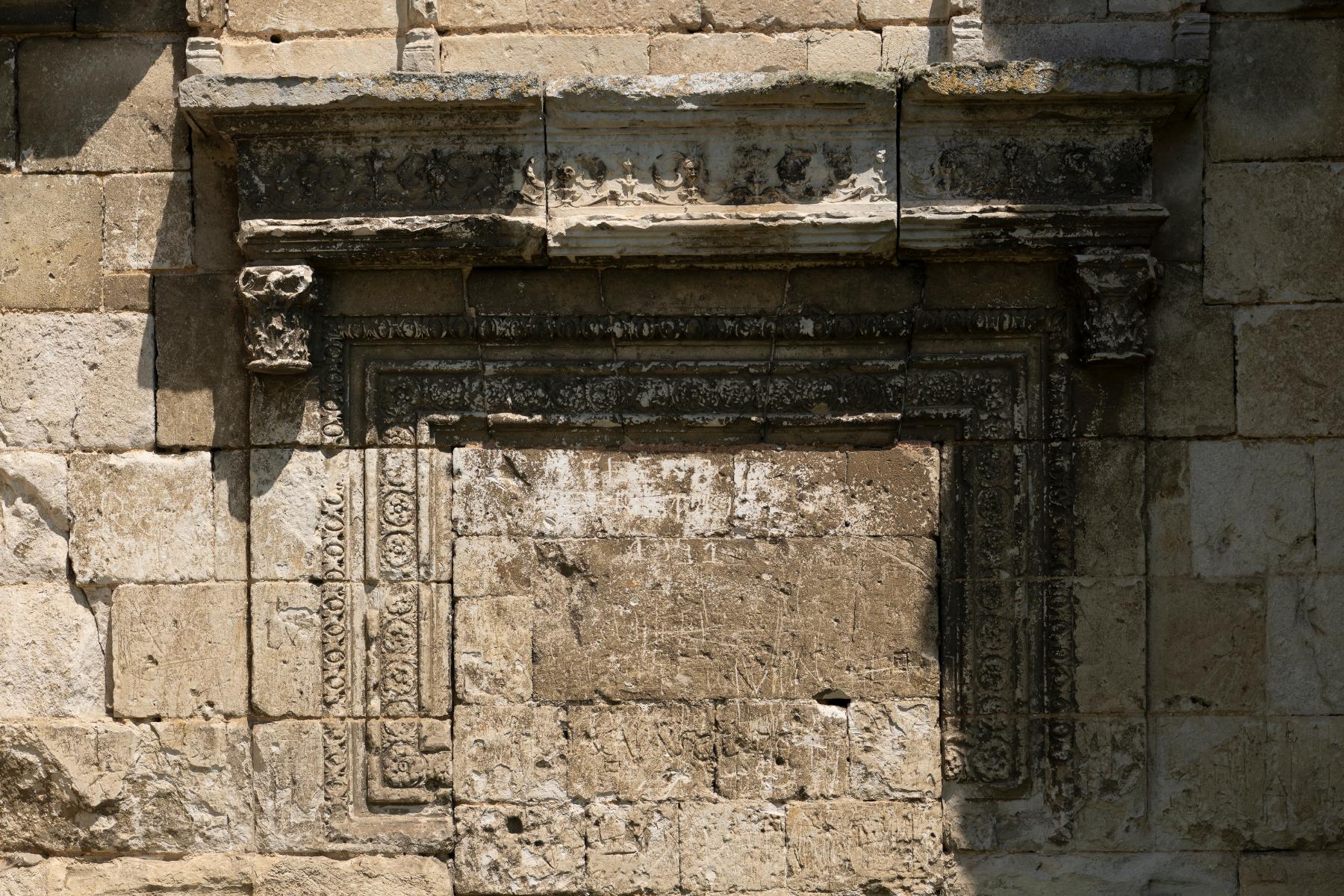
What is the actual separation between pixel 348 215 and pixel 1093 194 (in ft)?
8.78

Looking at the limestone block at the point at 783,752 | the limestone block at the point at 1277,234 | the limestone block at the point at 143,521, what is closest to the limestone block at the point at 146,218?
the limestone block at the point at 143,521

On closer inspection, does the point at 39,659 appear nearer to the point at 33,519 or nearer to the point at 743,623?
the point at 33,519

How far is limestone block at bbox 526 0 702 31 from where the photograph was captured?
15.7 feet

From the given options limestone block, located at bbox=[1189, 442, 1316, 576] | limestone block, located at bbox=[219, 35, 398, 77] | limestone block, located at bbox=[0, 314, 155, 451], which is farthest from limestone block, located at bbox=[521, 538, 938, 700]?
limestone block, located at bbox=[219, 35, 398, 77]

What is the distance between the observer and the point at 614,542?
481 centimetres

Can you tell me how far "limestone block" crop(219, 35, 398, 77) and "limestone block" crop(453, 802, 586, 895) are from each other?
2773 millimetres

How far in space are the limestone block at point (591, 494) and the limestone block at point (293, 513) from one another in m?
0.48

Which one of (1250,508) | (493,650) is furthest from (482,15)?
(1250,508)

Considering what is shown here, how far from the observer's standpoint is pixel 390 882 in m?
4.70

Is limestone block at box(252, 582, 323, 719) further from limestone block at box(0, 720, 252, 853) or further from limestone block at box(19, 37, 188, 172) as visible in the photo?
limestone block at box(19, 37, 188, 172)

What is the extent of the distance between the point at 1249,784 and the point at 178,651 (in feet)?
13.0

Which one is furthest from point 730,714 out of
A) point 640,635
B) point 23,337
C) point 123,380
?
point 23,337

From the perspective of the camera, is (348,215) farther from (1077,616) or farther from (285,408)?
(1077,616)

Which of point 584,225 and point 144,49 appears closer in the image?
point 584,225
